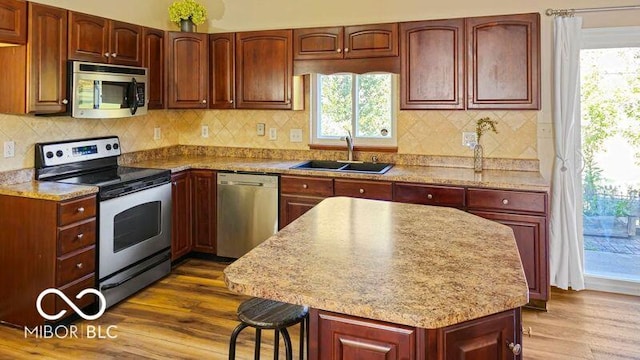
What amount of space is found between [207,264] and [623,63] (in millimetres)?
3764

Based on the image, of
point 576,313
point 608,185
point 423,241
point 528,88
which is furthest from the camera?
point 608,185

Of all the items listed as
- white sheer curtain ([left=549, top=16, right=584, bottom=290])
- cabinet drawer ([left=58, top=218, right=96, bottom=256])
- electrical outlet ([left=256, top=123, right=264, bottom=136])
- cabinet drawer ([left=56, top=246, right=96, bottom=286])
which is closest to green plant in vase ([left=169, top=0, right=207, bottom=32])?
electrical outlet ([left=256, top=123, right=264, bottom=136])

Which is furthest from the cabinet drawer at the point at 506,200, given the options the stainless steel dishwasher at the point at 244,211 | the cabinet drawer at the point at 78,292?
the cabinet drawer at the point at 78,292

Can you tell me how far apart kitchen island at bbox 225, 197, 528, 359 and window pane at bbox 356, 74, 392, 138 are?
8.11 ft

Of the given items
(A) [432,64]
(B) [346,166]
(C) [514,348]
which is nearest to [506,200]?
(A) [432,64]

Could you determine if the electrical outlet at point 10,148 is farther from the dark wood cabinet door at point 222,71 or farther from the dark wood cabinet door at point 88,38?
the dark wood cabinet door at point 222,71

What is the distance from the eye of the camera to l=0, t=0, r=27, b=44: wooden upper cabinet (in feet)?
9.17

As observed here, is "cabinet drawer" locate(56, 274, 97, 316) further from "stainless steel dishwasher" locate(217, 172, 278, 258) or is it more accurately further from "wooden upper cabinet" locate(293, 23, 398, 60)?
"wooden upper cabinet" locate(293, 23, 398, 60)

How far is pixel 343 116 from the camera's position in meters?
4.38

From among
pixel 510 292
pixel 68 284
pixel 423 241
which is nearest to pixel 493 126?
pixel 423 241

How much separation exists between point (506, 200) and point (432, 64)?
3.95ft

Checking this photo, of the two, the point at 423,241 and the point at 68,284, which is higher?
the point at 423,241

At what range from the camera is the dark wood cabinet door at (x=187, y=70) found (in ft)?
13.9

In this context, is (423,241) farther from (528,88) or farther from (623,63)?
(623,63)
